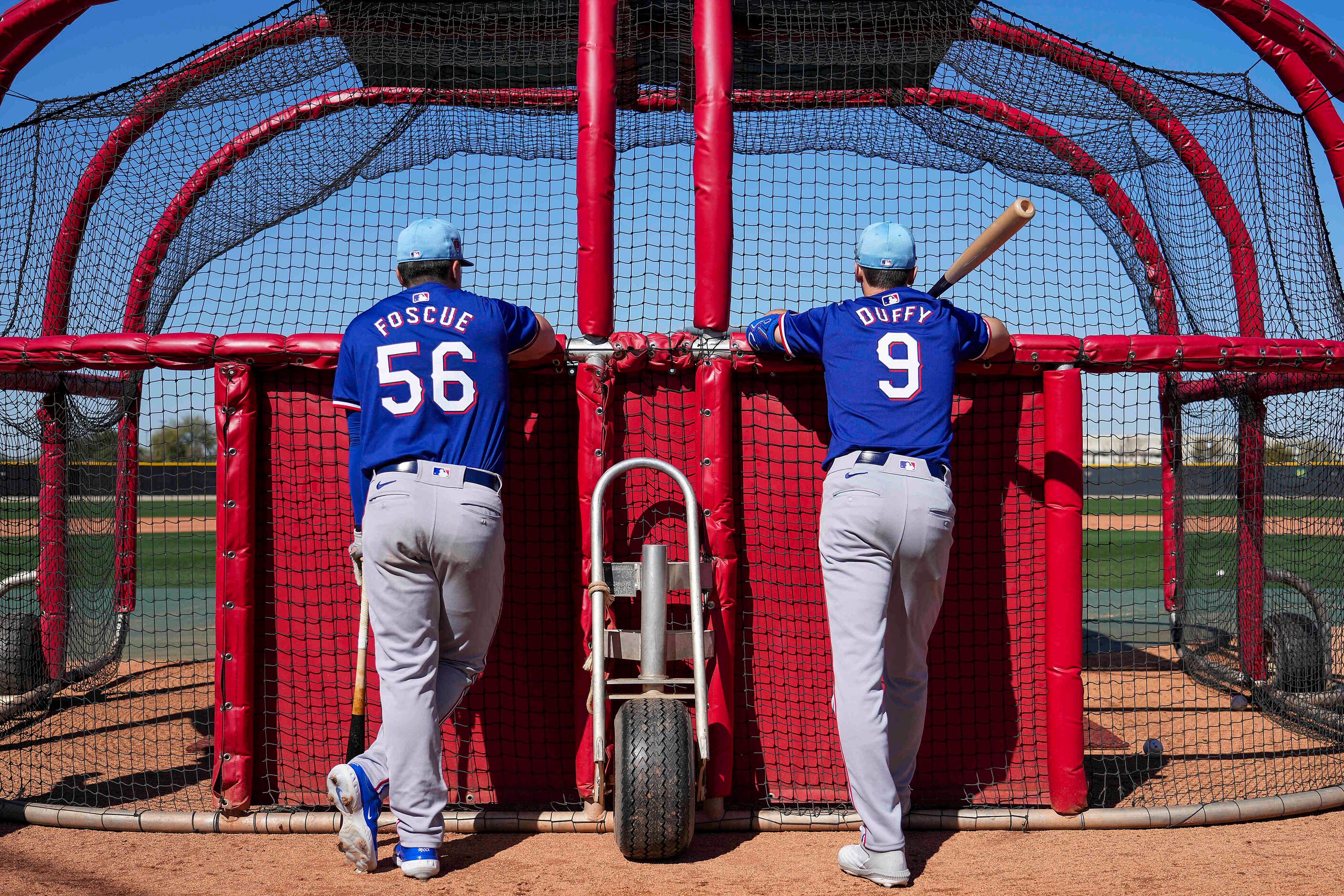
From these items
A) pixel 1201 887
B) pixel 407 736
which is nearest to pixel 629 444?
pixel 407 736

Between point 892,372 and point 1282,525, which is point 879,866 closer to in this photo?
point 892,372

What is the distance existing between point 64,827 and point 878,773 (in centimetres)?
324

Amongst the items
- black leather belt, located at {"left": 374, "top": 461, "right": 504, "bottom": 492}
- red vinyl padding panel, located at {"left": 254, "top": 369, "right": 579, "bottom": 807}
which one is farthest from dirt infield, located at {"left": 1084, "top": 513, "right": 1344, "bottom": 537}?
black leather belt, located at {"left": 374, "top": 461, "right": 504, "bottom": 492}

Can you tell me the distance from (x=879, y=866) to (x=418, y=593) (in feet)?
6.00

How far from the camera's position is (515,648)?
387 cm

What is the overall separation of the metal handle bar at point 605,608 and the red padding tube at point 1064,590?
1.45 metres

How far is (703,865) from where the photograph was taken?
3.29m

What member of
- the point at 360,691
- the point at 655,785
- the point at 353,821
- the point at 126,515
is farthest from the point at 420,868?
the point at 126,515

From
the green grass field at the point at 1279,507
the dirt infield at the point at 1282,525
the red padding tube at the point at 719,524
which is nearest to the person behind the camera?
the red padding tube at the point at 719,524

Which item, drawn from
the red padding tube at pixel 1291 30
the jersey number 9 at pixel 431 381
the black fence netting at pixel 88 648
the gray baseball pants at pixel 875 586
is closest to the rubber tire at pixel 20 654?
the black fence netting at pixel 88 648

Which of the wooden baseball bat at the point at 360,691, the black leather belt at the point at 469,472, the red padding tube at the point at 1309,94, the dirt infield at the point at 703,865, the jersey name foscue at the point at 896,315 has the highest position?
the red padding tube at the point at 1309,94

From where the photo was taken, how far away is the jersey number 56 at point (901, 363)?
130 inches

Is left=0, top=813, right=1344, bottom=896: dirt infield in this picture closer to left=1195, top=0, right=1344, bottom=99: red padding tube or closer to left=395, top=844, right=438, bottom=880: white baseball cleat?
left=395, top=844, right=438, bottom=880: white baseball cleat

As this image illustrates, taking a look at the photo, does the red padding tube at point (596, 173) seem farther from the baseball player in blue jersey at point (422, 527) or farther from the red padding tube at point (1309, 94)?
the red padding tube at point (1309, 94)
